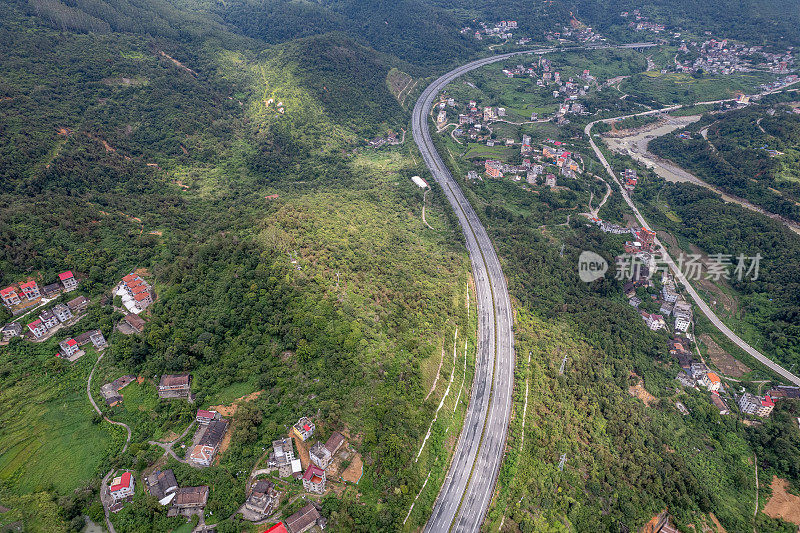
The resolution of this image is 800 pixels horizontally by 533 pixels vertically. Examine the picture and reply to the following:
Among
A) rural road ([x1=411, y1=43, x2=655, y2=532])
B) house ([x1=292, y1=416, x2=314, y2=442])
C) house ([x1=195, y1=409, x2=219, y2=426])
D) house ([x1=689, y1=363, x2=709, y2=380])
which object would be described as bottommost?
house ([x1=689, y1=363, x2=709, y2=380])

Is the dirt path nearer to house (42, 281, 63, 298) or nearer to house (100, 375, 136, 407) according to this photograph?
house (100, 375, 136, 407)

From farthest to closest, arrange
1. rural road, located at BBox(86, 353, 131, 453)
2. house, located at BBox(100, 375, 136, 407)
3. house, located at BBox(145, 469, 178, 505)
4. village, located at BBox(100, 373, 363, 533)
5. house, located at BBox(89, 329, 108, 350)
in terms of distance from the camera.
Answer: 1. house, located at BBox(89, 329, 108, 350)
2. house, located at BBox(100, 375, 136, 407)
3. rural road, located at BBox(86, 353, 131, 453)
4. house, located at BBox(145, 469, 178, 505)
5. village, located at BBox(100, 373, 363, 533)

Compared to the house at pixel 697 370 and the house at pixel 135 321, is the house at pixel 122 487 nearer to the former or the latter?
the house at pixel 135 321

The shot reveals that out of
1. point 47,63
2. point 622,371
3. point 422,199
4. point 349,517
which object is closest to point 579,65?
point 422,199

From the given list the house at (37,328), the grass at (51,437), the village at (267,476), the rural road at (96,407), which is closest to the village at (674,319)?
the village at (267,476)

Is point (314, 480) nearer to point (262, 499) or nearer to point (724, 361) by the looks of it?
point (262, 499)

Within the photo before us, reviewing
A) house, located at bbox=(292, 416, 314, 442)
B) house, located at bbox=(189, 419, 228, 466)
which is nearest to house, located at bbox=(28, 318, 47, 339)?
house, located at bbox=(189, 419, 228, 466)
